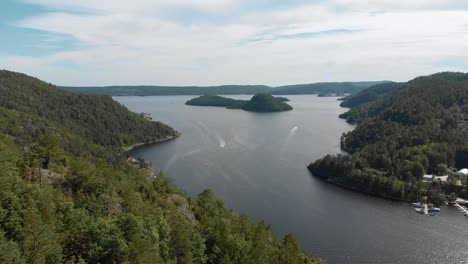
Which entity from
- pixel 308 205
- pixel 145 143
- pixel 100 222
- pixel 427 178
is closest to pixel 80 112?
pixel 145 143

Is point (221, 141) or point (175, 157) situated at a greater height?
point (221, 141)

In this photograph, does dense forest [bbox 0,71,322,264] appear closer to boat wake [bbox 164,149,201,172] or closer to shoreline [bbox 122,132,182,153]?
boat wake [bbox 164,149,201,172]

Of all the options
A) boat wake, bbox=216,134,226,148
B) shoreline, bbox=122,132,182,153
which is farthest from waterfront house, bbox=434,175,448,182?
shoreline, bbox=122,132,182,153

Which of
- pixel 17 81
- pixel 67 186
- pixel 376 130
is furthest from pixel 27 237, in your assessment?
pixel 17 81

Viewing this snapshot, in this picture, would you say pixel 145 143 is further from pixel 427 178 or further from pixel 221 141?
pixel 427 178

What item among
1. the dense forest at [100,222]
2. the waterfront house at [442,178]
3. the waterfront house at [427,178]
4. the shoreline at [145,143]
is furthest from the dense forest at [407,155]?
the shoreline at [145,143]

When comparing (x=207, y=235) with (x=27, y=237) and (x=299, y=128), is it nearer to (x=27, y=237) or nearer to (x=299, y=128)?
(x=27, y=237)

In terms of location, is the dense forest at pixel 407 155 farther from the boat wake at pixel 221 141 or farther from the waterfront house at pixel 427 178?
the boat wake at pixel 221 141
